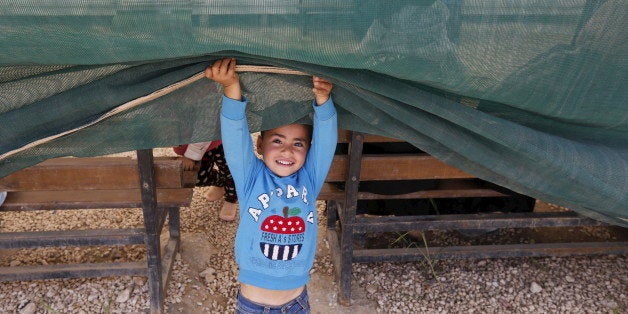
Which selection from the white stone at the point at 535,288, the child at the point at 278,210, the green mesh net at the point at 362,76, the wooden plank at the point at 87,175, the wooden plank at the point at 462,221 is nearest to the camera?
the green mesh net at the point at 362,76

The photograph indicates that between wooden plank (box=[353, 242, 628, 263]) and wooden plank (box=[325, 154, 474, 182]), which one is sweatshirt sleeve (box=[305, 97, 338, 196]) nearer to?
wooden plank (box=[325, 154, 474, 182])

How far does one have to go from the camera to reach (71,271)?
2930 millimetres

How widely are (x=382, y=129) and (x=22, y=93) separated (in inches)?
50.4

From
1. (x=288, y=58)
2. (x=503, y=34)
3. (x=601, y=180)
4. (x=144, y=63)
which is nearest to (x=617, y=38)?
(x=503, y=34)

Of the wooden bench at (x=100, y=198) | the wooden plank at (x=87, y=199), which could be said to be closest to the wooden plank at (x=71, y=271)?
the wooden bench at (x=100, y=198)

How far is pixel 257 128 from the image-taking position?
2084 millimetres

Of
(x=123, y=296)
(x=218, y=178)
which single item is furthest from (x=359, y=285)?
(x=123, y=296)

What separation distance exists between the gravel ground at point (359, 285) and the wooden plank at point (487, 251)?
20 cm

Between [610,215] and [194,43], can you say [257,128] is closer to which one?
[194,43]

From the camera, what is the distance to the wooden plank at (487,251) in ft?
10.5

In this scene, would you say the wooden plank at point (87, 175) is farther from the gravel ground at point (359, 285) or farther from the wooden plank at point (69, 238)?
the gravel ground at point (359, 285)

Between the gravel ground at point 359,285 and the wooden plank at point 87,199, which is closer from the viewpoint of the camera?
the wooden plank at point 87,199

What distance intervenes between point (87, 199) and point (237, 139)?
120 centimetres

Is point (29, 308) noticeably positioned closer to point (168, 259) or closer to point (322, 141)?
point (168, 259)
